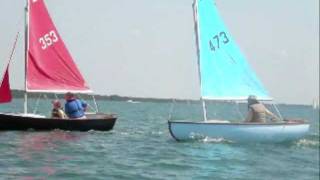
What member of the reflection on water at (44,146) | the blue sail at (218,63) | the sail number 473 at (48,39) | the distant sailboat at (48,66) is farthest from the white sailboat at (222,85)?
the sail number 473 at (48,39)

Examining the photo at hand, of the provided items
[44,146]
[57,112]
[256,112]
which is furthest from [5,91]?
[256,112]

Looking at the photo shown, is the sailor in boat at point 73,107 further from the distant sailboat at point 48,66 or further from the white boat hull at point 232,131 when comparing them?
the white boat hull at point 232,131

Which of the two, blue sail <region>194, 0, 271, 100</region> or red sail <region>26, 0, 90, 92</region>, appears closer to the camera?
blue sail <region>194, 0, 271, 100</region>

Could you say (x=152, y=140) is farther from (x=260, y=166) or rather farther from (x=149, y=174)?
(x=149, y=174)

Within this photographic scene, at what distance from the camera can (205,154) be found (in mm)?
19750

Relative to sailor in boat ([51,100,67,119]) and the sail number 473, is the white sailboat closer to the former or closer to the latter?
sailor in boat ([51,100,67,119])

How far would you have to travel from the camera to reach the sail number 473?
1105 inches

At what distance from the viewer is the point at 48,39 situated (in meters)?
28.3

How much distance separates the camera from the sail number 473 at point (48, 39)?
1105 inches

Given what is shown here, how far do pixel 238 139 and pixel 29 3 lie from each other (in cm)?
1164

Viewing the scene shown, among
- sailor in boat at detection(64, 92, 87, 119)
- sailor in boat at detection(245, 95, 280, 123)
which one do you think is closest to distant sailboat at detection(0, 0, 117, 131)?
sailor in boat at detection(64, 92, 87, 119)

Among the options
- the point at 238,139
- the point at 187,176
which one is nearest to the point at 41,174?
the point at 187,176

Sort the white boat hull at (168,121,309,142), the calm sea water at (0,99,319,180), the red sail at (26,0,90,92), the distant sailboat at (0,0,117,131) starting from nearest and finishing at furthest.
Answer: the calm sea water at (0,99,319,180)
the white boat hull at (168,121,309,142)
the distant sailboat at (0,0,117,131)
the red sail at (26,0,90,92)

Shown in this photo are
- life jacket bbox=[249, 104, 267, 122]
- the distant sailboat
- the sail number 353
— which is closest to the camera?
life jacket bbox=[249, 104, 267, 122]
